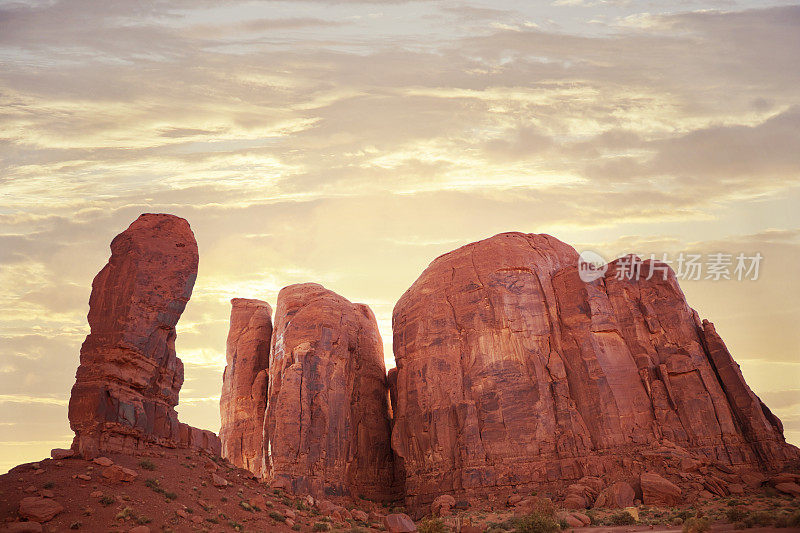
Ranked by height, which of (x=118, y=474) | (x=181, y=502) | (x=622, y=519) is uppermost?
(x=118, y=474)

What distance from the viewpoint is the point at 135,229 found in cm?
3516

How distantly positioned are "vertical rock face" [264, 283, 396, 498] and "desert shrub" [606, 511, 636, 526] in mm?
24946

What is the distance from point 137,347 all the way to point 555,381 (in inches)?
1281

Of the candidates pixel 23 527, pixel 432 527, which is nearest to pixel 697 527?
pixel 432 527

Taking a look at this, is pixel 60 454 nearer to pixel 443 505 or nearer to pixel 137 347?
pixel 137 347

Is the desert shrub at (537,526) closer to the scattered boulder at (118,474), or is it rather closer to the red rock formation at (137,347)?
the scattered boulder at (118,474)

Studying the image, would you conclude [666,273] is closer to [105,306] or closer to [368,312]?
[368,312]

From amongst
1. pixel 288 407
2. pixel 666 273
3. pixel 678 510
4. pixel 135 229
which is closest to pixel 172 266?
pixel 135 229

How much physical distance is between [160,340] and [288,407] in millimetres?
21318

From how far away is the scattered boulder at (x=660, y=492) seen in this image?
128 feet

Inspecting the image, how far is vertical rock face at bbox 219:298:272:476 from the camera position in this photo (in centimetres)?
6303

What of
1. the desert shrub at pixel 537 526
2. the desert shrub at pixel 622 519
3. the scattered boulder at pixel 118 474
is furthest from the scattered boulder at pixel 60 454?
the desert shrub at pixel 622 519

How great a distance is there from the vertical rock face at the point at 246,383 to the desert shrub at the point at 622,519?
34948 mm

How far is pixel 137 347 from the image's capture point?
3181cm
